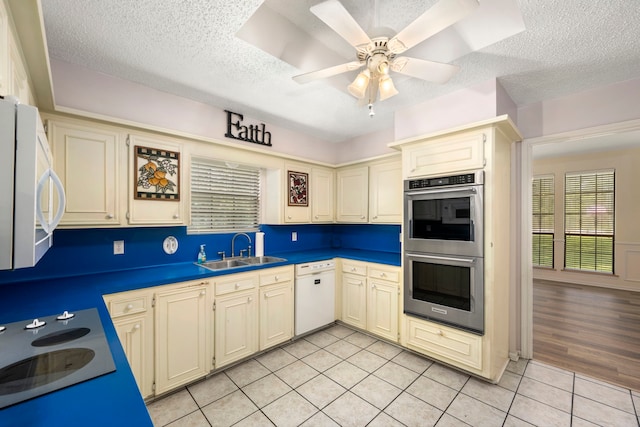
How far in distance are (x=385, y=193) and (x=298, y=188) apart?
3.74 ft

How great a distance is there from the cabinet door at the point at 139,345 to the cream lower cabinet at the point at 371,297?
7.11ft

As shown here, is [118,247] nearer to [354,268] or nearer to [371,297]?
[354,268]

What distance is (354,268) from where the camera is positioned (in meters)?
3.35

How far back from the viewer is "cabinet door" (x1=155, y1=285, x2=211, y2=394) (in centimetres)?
212

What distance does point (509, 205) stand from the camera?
8.99 feet

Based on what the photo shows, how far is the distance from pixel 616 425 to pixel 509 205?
180cm

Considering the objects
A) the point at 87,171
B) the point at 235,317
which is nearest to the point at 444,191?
the point at 235,317

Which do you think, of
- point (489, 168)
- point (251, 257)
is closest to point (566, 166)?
point (489, 168)

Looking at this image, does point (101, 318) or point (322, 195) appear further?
point (322, 195)

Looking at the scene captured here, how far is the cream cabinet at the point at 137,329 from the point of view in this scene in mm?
1921

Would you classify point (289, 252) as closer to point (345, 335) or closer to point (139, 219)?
point (345, 335)

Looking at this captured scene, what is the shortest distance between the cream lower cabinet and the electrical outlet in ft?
7.79

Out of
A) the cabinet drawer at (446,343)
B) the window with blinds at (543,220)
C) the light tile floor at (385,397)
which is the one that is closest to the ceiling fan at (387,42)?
the cabinet drawer at (446,343)

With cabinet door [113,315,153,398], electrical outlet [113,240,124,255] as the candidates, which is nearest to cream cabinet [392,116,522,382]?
cabinet door [113,315,153,398]
